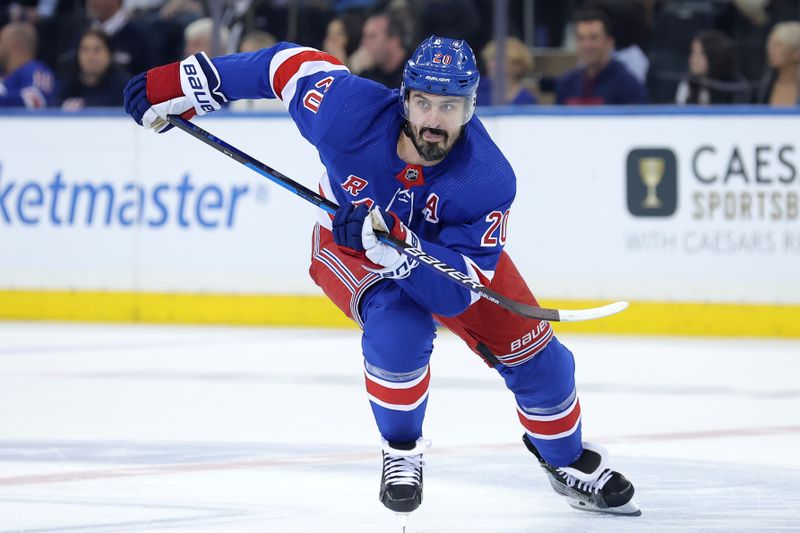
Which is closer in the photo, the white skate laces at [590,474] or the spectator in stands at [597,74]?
the white skate laces at [590,474]

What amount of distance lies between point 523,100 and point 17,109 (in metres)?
2.53

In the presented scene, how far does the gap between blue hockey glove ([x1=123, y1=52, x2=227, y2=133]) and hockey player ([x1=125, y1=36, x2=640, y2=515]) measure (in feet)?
0.30

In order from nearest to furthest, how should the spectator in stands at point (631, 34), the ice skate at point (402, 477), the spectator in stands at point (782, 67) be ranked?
the ice skate at point (402, 477) < the spectator in stands at point (782, 67) < the spectator in stands at point (631, 34)

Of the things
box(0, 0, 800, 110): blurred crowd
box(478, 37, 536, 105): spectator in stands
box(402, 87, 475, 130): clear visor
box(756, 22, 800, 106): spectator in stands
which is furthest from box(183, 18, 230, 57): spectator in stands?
box(402, 87, 475, 130): clear visor

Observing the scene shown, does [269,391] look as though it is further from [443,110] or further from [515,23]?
[515,23]

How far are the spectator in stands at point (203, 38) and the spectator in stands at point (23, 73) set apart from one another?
793 mm

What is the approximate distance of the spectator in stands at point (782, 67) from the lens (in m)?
6.96

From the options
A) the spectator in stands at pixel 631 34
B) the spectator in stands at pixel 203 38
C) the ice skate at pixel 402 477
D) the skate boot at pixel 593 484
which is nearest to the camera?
the ice skate at pixel 402 477

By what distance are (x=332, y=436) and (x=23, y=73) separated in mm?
4263

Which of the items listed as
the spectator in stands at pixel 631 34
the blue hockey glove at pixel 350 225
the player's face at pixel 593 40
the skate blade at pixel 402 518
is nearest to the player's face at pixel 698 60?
the spectator in stands at pixel 631 34

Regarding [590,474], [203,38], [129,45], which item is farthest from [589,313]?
[129,45]

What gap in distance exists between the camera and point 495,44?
738cm

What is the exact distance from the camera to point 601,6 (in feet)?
23.7

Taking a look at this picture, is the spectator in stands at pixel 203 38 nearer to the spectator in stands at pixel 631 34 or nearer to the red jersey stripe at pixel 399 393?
the spectator in stands at pixel 631 34
